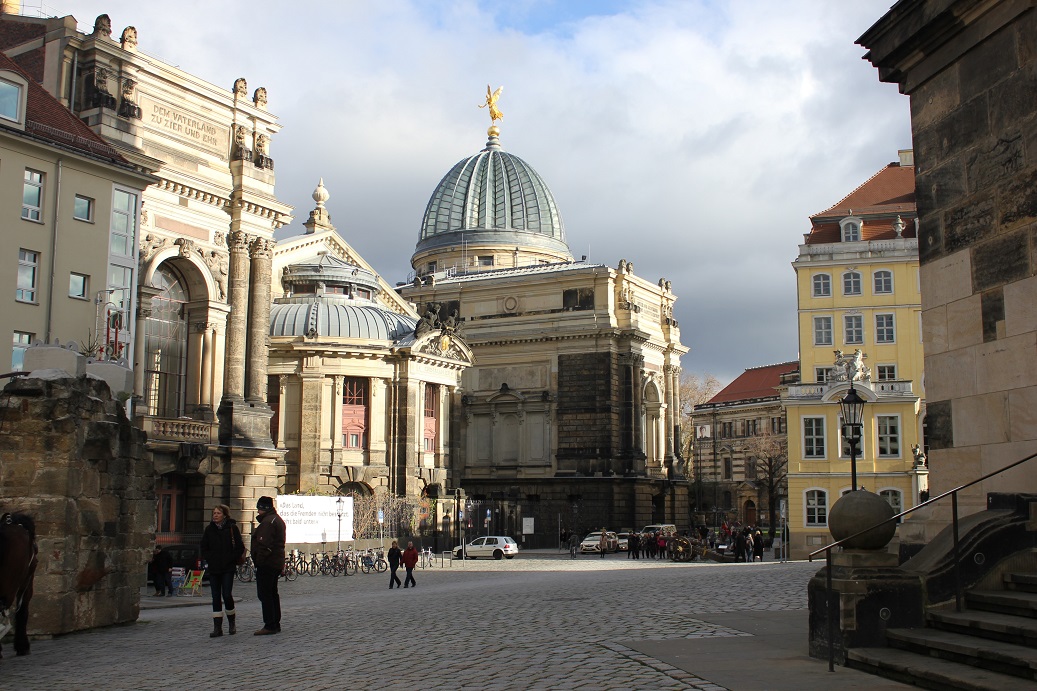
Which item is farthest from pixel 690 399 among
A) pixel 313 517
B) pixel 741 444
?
pixel 313 517

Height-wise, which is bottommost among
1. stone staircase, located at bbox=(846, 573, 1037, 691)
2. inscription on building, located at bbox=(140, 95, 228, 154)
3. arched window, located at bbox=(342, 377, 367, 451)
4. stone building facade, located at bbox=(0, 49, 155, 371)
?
stone staircase, located at bbox=(846, 573, 1037, 691)

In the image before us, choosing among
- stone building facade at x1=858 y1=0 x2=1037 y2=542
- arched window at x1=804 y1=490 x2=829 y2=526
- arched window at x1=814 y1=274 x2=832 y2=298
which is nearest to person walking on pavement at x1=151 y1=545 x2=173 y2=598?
stone building facade at x1=858 y1=0 x2=1037 y2=542

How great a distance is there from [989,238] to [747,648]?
5.44m

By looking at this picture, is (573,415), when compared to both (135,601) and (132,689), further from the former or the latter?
(132,689)

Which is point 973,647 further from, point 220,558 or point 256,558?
point 220,558

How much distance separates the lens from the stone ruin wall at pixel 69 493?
15.1 m

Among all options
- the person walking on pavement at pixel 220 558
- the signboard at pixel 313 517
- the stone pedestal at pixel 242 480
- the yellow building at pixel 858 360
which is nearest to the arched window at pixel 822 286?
the yellow building at pixel 858 360

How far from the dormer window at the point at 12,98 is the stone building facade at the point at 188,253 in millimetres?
4037

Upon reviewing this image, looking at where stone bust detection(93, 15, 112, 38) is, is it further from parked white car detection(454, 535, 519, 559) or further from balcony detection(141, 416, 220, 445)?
parked white car detection(454, 535, 519, 559)

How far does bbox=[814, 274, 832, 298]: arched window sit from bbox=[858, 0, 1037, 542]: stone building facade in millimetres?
39788

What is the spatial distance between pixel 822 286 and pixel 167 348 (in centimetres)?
3022

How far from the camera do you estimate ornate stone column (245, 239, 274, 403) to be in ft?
138

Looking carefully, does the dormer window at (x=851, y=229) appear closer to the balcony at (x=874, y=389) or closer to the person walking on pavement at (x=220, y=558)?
the balcony at (x=874, y=389)

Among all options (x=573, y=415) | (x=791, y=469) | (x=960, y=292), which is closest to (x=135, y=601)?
(x=960, y=292)
